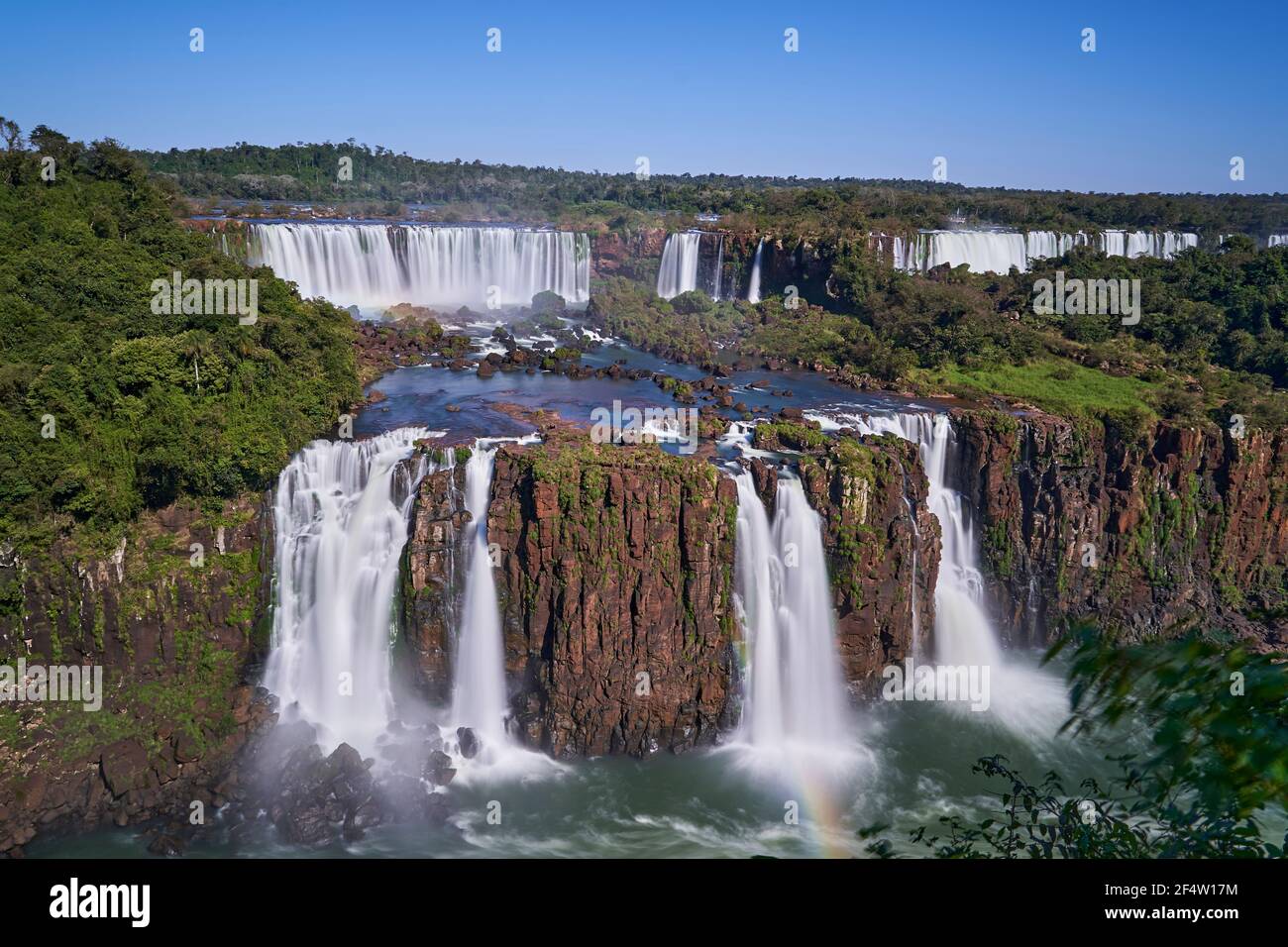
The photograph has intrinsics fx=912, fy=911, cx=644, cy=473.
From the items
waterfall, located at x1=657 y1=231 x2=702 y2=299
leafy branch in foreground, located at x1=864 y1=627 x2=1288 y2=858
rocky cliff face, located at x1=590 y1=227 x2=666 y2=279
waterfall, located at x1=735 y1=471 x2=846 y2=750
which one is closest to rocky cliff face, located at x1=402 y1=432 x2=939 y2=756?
waterfall, located at x1=735 y1=471 x2=846 y2=750

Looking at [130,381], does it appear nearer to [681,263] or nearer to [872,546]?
[872,546]

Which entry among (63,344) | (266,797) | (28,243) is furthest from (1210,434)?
(28,243)

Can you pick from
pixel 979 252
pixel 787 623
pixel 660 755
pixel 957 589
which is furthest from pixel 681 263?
pixel 660 755

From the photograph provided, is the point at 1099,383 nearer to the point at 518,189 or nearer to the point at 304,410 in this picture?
the point at 304,410

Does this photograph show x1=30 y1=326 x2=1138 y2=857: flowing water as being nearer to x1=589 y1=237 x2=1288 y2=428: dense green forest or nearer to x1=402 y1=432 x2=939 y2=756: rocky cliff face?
x1=402 y1=432 x2=939 y2=756: rocky cliff face

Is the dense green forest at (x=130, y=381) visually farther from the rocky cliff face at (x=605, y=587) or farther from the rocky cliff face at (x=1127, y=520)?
the rocky cliff face at (x=1127, y=520)
